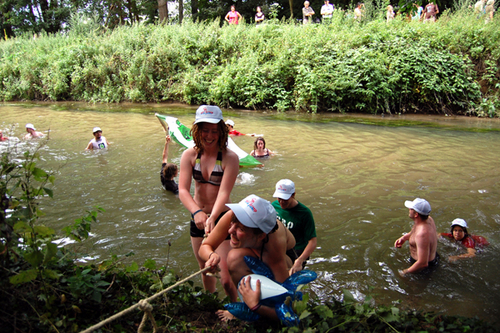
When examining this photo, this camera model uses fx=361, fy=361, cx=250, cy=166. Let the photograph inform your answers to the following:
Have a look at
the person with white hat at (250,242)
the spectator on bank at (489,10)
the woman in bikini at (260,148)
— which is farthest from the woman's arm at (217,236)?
the spectator on bank at (489,10)

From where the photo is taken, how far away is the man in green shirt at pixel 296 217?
4129 mm

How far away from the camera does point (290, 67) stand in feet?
60.0

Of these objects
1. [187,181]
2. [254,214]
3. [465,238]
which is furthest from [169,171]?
[465,238]

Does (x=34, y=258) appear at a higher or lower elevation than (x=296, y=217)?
higher

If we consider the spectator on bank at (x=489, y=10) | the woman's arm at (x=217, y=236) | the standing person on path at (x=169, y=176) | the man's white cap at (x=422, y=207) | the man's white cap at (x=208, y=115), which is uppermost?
the spectator on bank at (x=489, y=10)

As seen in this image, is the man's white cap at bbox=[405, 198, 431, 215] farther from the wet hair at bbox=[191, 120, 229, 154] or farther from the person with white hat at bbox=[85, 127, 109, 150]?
the person with white hat at bbox=[85, 127, 109, 150]

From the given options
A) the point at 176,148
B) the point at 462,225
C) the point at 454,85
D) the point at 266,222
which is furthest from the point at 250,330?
the point at 454,85

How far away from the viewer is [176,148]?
1160 centimetres

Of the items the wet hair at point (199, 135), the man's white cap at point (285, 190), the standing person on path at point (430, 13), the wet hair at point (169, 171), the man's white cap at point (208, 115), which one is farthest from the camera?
the standing person on path at point (430, 13)

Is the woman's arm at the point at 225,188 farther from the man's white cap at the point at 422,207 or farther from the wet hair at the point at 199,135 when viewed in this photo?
the man's white cap at the point at 422,207

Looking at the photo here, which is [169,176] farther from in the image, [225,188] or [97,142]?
[97,142]

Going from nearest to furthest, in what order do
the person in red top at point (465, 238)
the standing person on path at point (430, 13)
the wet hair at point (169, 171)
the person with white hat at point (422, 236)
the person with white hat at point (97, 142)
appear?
the person with white hat at point (422, 236) → the person in red top at point (465, 238) → the wet hair at point (169, 171) → the person with white hat at point (97, 142) → the standing person on path at point (430, 13)

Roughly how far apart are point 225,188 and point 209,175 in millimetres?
246

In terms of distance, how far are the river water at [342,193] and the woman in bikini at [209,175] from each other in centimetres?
141
